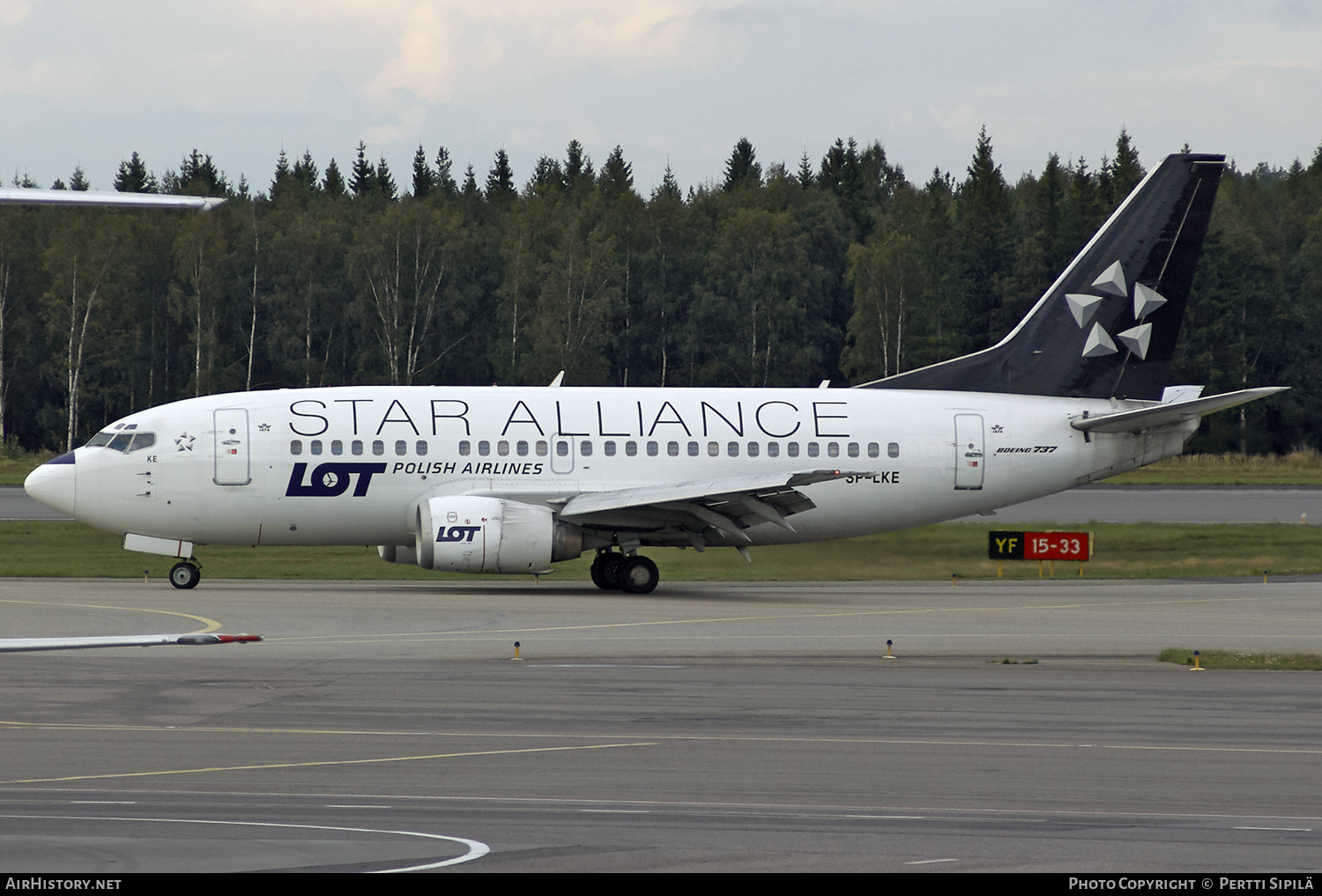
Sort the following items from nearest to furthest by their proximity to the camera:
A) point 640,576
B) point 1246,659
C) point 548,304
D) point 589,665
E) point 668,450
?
point 589,665 → point 1246,659 → point 640,576 → point 668,450 → point 548,304

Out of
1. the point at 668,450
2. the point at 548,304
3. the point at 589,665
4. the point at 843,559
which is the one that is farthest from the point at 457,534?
the point at 548,304

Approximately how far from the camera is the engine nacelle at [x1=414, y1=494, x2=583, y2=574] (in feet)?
104

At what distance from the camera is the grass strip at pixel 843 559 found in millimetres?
36719

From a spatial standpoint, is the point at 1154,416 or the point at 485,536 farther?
the point at 1154,416

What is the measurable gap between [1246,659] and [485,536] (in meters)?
15.9

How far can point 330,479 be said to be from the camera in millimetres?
32750

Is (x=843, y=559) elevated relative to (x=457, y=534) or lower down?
lower down

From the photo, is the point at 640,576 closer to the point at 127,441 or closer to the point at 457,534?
the point at 457,534

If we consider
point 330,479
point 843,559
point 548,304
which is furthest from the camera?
point 548,304

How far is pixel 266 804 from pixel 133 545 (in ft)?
72.8

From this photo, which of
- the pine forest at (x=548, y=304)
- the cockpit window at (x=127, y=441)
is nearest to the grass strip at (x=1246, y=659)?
the cockpit window at (x=127, y=441)

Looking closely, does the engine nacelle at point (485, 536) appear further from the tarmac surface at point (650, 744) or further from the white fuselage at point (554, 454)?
the tarmac surface at point (650, 744)

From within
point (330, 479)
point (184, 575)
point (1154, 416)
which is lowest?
point (184, 575)

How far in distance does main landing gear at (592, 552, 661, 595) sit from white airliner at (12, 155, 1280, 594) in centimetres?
5
